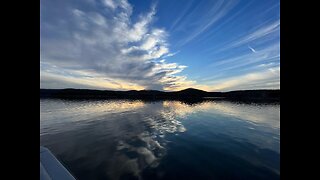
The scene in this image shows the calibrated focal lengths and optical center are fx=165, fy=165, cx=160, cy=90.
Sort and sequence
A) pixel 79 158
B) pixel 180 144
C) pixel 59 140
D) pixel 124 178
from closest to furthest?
pixel 124 178
pixel 79 158
pixel 180 144
pixel 59 140

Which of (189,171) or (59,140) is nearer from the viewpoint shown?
(189,171)

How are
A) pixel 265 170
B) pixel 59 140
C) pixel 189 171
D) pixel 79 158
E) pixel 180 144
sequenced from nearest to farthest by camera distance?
pixel 189 171, pixel 265 170, pixel 79 158, pixel 180 144, pixel 59 140

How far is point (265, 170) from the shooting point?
36.8 feet

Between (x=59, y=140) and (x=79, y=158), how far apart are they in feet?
21.6
